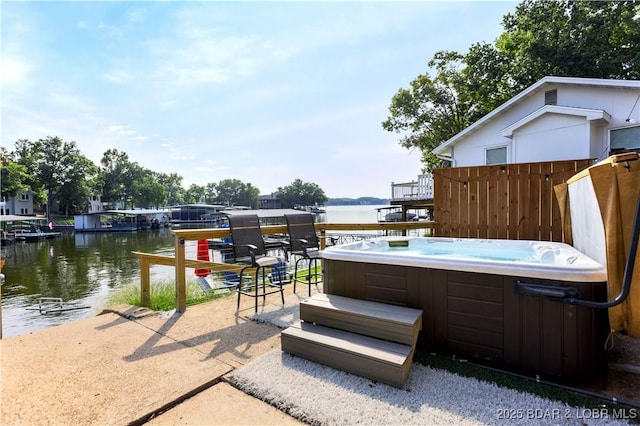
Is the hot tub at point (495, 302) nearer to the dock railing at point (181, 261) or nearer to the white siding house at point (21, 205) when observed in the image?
the dock railing at point (181, 261)

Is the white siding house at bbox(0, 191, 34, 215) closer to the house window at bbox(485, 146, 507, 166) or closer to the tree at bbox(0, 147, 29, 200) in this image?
the tree at bbox(0, 147, 29, 200)

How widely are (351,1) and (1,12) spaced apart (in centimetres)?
415

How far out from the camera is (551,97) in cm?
798

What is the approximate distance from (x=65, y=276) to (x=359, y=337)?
1653 centimetres

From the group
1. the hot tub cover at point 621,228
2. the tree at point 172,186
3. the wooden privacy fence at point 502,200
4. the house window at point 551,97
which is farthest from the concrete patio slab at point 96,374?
the tree at point 172,186

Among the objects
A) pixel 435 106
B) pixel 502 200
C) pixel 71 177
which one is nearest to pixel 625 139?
pixel 502 200

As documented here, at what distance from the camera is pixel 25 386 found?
1.95m

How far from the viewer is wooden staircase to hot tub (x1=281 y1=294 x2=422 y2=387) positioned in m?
1.92

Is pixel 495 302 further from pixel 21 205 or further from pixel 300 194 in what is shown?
pixel 300 194

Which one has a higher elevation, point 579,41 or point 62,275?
point 579,41

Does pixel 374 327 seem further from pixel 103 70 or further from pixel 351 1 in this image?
pixel 103 70

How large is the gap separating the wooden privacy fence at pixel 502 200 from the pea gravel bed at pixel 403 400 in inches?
112

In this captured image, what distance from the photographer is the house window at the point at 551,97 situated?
788 cm

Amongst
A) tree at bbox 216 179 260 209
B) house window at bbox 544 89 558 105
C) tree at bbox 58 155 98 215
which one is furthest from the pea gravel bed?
tree at bbox 216 179 260 209
